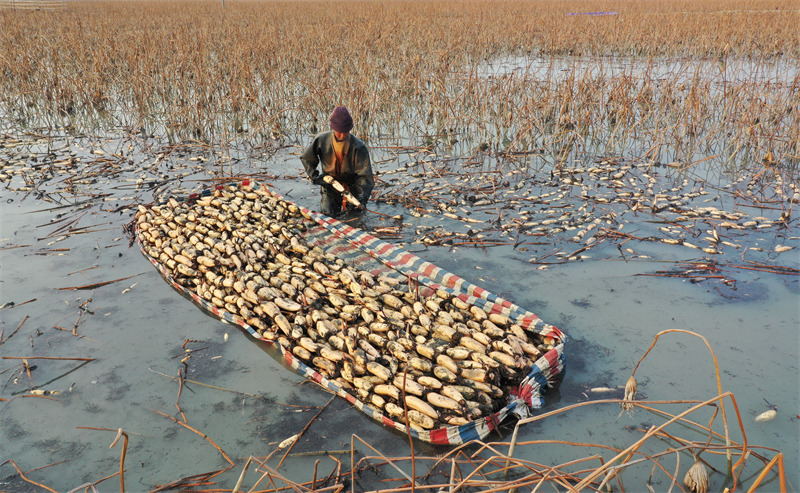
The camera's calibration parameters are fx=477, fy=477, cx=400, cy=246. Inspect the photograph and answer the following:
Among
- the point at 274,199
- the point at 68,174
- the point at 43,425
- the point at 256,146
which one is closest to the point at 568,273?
the point at 274,199

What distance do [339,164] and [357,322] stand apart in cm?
215

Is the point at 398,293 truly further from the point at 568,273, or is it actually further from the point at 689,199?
the point at 689,199

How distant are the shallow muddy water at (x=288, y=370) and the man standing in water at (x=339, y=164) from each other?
2.58 ft

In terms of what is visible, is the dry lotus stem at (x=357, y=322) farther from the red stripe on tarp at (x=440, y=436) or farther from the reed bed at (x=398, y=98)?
the reed bed at (x=398, y=98)

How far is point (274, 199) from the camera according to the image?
452 centimetres

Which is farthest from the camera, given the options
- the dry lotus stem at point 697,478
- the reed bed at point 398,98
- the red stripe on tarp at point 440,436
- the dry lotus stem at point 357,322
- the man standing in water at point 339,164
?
the reed bed at point 398,98

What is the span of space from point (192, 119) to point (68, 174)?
191 centimetres

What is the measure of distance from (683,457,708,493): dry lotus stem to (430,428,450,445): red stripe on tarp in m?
0.98

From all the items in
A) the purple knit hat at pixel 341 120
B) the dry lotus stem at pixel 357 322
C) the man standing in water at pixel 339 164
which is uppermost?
the purple knit hat at pixel 341 120

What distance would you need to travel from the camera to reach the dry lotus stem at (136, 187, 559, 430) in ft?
7.64

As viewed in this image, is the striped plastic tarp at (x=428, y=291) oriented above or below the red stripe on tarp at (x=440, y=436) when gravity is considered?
above

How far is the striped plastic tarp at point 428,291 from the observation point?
2225 millimetres

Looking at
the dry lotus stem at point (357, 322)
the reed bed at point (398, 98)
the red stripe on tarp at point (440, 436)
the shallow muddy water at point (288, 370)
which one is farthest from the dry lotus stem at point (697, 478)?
the reed bed at point (398, 98)

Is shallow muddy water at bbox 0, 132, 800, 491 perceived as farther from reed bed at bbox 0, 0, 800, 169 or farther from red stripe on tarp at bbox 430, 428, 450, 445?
reed bed at bbox 0, 0, 800, 169
